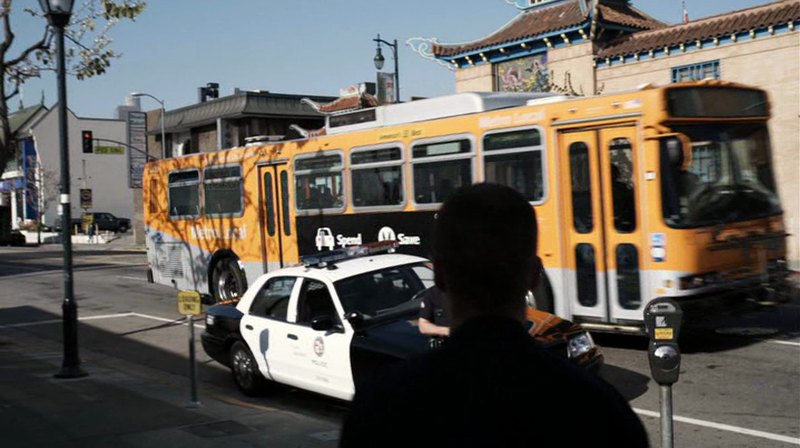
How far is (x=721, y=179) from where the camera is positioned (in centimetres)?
1084

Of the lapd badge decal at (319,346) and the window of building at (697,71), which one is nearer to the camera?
the lapd badge decal at (319,346)

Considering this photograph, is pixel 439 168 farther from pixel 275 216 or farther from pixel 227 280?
pixel 227 280

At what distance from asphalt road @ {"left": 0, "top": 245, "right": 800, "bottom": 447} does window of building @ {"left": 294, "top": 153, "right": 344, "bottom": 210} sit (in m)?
3.15

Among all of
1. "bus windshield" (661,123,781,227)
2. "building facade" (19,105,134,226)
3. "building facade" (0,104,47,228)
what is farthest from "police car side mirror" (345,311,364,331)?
"building facade" (19,105,134,226)

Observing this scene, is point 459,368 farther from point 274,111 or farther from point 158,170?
point 274,111

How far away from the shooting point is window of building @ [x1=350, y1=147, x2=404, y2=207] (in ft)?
44.0

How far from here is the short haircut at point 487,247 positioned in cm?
207

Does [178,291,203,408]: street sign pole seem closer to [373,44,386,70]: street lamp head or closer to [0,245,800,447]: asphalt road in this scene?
[0,245,800,447]: asphalt road

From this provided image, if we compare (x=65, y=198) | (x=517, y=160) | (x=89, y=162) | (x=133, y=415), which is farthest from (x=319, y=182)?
(x=89, y=162)

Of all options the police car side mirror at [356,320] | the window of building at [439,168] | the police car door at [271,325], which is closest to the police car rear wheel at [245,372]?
the police car door at [271,325]

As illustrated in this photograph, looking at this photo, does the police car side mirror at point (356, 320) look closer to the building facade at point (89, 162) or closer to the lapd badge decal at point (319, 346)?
the lapd badge decal at point (319, 346)

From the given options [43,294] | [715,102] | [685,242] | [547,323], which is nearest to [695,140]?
[715,102]

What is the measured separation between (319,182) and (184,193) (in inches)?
197

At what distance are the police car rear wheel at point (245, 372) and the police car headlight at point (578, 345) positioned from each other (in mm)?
3678
